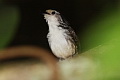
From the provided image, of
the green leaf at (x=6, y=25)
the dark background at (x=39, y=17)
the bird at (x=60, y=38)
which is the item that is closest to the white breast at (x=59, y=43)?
the bird at (x=60, y=38)

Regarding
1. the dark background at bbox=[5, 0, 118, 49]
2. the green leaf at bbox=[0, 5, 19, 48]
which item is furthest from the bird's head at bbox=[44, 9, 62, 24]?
the dark background at bbox=[5, 0, 118, 49]

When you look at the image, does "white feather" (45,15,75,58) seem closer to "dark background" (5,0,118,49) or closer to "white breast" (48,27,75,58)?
"white breast" (48,27,75,58)

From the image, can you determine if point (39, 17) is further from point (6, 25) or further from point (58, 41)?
point (6, 25)

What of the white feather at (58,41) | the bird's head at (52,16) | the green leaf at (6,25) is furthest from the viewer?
the white feather at (58,41)

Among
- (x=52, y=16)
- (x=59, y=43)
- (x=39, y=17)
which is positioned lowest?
(x=39, y=17)

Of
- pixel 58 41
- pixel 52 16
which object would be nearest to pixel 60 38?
pixel 58 41

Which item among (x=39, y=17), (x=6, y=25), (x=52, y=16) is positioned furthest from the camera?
(x=39, y=17)

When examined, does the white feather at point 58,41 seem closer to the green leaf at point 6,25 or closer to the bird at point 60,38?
the bird at point 60,38
